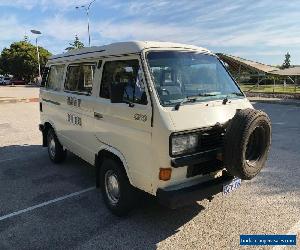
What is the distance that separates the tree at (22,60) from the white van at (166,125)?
7355 centimetres

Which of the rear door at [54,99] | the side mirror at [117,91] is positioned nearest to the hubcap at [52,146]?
the rear door at [54,99]

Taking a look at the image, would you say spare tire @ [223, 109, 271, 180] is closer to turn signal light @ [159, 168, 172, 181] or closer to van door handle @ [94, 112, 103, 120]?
turn signal light @ [159, 168, 172, 181]

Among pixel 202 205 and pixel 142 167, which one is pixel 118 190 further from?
pixel 202 205

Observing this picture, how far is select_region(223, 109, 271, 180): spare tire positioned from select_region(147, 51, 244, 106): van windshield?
65cm

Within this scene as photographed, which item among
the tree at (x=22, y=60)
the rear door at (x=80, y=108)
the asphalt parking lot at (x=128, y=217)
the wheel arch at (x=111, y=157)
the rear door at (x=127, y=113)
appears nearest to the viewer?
the rear door at (x=127, y=113)

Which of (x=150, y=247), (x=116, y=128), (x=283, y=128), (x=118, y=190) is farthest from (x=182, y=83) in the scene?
(x=283, y=128)

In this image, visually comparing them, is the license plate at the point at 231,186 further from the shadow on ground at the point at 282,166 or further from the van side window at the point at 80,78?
the van side window at the point at 80,78

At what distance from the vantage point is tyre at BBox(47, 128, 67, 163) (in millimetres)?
7599

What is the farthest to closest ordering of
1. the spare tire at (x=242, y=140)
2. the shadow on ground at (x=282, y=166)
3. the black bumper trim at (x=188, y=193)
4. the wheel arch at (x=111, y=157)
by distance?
the shadow on ground at (x=282, y=166), the wheel arch at (x=111, y=157), the spare tire at (x=242, y=140), the black bumper trim at (x=188, y=193)

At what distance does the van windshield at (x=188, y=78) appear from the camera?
447 centimetres

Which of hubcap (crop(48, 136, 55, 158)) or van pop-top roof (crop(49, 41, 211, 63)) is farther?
hubcap (crop(48, 136, 55, 158))

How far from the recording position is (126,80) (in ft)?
15.6

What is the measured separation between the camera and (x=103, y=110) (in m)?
5.12

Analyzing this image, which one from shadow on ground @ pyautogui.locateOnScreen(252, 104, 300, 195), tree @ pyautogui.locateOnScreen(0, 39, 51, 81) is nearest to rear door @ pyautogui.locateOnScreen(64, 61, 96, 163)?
shadow on ground @ pyautogui.locateOnScreen(252, 104, 300, 195)
